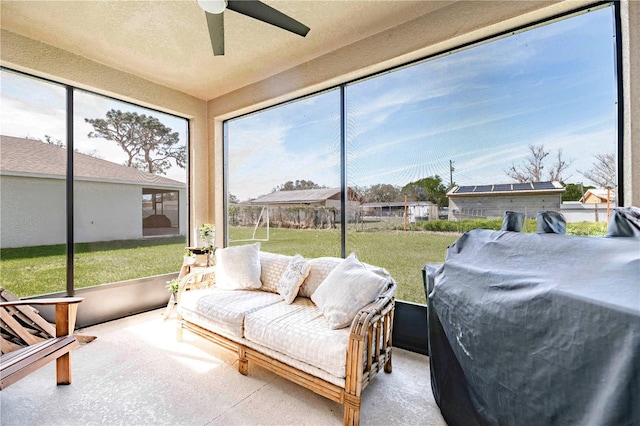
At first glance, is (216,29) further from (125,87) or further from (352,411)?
(352,411)

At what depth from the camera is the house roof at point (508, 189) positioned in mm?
2057

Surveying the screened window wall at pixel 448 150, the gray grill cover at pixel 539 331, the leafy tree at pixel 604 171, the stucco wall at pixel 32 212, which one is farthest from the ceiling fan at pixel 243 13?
the stucco wall at pixel 32 212

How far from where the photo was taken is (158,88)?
3596 millimetres

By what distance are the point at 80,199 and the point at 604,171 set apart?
4.90 m

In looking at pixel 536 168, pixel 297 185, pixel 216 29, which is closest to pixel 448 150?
pixel 536 168

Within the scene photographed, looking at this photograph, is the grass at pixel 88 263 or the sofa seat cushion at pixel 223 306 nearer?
the sofa seat cushion at pixel 223 306

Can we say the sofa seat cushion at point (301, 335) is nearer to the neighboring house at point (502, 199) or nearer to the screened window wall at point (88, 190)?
the neighboring house at point (502, 199)

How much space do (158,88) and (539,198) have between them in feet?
14.5

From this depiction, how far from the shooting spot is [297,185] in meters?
3.48

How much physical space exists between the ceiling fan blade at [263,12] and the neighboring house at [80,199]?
271cm

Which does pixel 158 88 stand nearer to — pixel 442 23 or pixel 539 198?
pixel 442 23

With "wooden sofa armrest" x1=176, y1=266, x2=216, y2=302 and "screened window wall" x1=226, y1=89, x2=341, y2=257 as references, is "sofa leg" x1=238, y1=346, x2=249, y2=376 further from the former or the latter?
"screened window wall" x1=226, y1=89, x2=341, y2=257

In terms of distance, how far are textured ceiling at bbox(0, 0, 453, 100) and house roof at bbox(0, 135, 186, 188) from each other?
1.05 meters

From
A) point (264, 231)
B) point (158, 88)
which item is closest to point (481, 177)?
point (264, 231)
